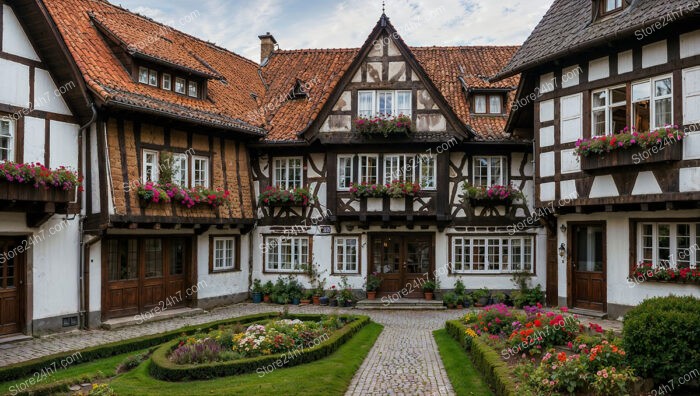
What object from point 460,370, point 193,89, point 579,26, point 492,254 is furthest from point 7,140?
point 492,254

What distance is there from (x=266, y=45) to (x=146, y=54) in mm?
11251

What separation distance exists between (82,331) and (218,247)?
20.9 feet

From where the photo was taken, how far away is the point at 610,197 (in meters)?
15.5

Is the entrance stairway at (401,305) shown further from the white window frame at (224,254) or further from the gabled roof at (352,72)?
the gabled roof at (352,72)

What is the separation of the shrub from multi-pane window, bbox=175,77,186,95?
1631 cm

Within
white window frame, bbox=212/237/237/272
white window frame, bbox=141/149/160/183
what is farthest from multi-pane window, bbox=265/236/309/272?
white window frame, bbox=141/149/160/183

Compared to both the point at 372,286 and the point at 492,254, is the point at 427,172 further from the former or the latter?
the point at 372,286

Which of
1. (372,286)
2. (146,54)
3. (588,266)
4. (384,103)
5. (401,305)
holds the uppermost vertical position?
(146,54)

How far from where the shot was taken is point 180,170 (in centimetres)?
1917

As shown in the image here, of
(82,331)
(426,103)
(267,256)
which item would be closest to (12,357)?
(82,331)

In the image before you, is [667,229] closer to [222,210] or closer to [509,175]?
[509,175]

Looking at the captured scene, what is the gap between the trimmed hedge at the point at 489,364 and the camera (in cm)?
892

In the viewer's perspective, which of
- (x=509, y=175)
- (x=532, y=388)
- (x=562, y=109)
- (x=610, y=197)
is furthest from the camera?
(x=509, y=175)

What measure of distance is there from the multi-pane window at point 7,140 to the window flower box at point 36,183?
2.97 ft
